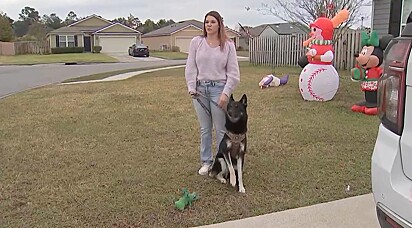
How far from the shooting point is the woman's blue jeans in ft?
14.1

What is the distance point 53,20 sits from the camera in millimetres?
83750

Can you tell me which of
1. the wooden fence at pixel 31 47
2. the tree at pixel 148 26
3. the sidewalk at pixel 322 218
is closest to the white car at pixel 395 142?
the sidewalk at pixel 322 218

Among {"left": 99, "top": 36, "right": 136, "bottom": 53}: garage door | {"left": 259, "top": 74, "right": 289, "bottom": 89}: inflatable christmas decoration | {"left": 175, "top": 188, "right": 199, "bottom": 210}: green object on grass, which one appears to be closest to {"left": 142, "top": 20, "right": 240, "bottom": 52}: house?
{"left": 99, "top": 36, "right": 136, "bottom": 53}: garage door

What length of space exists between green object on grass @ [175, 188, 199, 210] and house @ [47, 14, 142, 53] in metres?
53.6

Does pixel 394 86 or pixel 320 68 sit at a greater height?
pixel 394 86

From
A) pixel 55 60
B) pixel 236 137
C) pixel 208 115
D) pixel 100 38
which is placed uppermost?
pixel 100 38

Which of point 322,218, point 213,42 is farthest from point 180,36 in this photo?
point 322,218

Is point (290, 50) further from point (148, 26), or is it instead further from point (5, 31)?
point (148, 26)

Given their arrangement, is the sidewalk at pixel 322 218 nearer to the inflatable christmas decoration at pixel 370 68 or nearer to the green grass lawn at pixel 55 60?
the inflatable christmas decoration at pixel 370 68

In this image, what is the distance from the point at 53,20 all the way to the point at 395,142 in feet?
293

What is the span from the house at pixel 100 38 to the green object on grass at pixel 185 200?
176 ft

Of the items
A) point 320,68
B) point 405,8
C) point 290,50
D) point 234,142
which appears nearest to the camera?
point 234,142

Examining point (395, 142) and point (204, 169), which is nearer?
point (395, 142)

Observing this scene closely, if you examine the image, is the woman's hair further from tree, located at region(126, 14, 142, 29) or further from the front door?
tree, located at region(126, 14, 142, 29)
